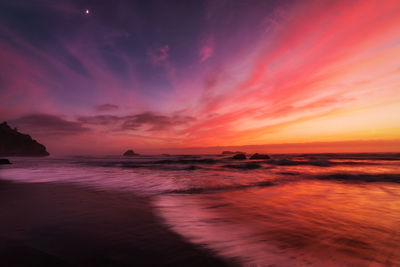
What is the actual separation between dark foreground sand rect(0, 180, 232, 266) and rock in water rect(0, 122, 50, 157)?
568 feet

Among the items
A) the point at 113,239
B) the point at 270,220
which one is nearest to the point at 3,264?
the point at 113,239

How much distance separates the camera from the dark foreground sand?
2744 millimetres

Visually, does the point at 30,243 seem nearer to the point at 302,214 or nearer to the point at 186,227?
the point at 186,227

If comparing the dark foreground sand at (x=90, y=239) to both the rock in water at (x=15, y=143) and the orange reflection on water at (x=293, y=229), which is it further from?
the rock in water at (x=15, y=143)

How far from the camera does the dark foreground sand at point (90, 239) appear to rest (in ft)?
9.00

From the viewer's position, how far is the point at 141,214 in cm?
521

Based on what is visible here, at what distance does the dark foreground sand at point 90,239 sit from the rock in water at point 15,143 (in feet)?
568

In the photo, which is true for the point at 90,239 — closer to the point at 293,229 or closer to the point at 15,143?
the point at 293,229

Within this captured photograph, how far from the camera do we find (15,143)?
130m

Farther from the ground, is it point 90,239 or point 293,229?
point 90,239

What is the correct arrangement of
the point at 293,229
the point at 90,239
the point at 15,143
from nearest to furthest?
1. the point at 90,239
2. the point at 293,229
3. the point at 15,143

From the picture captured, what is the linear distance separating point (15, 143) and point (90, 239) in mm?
181357

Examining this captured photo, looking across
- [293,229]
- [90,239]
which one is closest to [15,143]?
[90,239]

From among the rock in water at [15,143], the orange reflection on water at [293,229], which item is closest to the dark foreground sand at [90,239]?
the orange reflection on water at [293,229]
